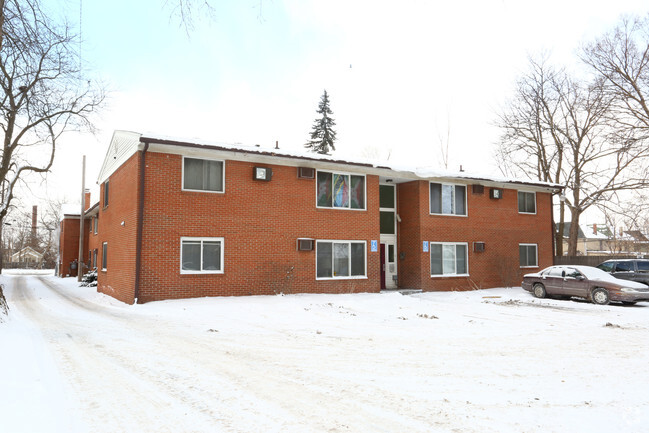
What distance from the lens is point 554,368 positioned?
6816 millimetres

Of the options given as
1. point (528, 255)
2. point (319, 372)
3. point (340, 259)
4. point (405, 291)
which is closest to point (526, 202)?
point (528, 255)

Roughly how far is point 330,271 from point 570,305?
8.37 metres

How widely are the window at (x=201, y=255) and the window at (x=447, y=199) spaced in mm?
9415

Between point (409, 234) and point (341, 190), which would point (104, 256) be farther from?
point (409, 234)

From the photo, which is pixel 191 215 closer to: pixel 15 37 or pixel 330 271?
pixel 330 271

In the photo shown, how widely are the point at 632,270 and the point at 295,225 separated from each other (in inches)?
539

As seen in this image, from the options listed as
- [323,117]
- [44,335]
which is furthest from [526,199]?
[323,117]

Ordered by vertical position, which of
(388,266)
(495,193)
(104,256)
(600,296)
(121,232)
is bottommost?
(600,296)

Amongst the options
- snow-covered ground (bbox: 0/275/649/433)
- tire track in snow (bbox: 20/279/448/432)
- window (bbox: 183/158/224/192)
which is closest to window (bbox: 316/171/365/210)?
window (bbox: 183/158/224/192)

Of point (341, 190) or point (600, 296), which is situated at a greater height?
point (341, 190)

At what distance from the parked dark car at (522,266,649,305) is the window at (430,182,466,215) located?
4.14m

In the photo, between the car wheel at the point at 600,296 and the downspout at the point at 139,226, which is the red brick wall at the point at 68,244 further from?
the car wheel at the point at 600,296

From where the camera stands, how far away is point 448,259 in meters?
20.0

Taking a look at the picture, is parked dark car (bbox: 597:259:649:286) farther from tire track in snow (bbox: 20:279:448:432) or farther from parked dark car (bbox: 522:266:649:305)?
tire track in snow (bbox: 20:279:448:432)
